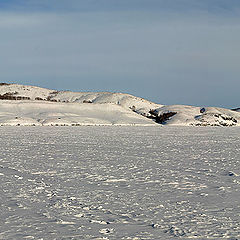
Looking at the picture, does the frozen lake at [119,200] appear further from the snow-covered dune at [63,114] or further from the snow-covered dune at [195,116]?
the snow-covered dune at [195,116]

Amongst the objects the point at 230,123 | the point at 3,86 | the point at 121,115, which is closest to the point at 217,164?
the point at 121,115

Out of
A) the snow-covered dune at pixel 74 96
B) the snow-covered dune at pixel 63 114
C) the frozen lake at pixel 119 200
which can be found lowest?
the frozen lake at pixel 119 200

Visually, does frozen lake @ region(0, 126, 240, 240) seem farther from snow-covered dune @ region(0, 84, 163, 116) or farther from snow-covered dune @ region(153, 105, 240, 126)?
snow-covered dune @ region(0, 84, 163, 116)

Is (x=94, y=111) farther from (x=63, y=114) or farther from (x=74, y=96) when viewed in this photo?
(x=74, y=96)

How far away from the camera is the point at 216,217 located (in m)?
5.36

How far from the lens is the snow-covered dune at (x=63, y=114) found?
173 ft

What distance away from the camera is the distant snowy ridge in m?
55.4

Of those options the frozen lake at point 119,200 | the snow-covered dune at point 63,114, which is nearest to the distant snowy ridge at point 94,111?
the snow-covered dune at point 63,114

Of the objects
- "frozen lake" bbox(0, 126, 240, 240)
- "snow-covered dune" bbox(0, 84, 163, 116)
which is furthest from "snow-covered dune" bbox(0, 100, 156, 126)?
"frozen lake" bbox(0, 126, 240, 240)

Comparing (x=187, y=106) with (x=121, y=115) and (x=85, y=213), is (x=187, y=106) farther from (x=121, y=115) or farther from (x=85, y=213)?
(x=85, y=213)

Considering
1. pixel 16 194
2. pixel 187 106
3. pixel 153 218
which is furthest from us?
pixel 187 106

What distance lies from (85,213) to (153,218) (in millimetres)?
955

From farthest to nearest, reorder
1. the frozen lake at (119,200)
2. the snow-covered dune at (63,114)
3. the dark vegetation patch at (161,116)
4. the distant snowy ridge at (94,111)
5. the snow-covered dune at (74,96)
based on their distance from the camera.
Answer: the snow-covered dune at (74,96) → the dark vegetation patch at (161,116) → the distant snowy ridge at (94,111) → the snow-covered dune at (63,114) → the frozen lake at (119,200)

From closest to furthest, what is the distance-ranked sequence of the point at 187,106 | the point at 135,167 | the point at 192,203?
the point at 192,203 < the point at 135,167 < the point at 187,106
